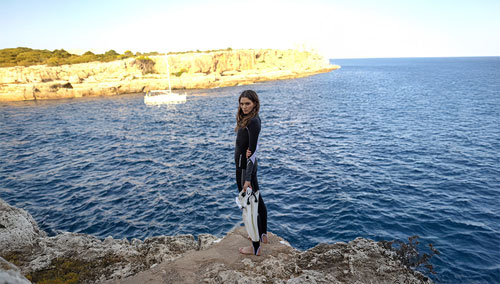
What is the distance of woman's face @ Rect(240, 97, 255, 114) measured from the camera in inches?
179

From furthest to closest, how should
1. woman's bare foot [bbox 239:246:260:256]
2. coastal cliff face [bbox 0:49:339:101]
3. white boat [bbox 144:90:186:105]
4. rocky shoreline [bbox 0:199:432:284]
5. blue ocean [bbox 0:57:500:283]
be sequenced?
1. coastal cliff face [bbox 0:49:339:101]
2. white boat [bbox 144:90:186:105]
3. blue ocean [bbox 0:57:500:283]
4. woman's bare foot [bbox 239:246:260:256]
5. rocky shoreline [bbox 0:199:432:284]

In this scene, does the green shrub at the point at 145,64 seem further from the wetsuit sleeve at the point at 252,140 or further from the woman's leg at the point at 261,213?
the wetsuit sleeve at the point at 252,140

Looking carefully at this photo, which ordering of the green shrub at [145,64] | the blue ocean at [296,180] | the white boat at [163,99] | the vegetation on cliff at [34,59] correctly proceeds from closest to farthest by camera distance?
the blue ocean at [296,180]
the white boat at [163,99]
the vegetation on cliff at [34,59]
the green shrub at [145,64]

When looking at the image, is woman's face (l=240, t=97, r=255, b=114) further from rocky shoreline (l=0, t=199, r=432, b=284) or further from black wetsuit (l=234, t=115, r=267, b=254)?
rocky shoreline (l=0, t=199, r=432, b=284)

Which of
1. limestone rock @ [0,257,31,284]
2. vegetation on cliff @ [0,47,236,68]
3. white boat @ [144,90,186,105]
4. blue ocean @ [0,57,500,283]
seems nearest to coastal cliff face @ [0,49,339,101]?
vegetation on cliff @ [0,47,236,68]

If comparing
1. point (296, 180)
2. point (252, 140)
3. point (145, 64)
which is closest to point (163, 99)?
point (145, 64)

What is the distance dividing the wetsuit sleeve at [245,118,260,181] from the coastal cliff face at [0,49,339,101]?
61.3 meters

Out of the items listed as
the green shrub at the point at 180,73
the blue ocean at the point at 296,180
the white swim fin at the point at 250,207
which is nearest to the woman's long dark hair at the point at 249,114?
the white swim fin at the point at 250,207

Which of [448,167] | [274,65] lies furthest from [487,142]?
[274,65]

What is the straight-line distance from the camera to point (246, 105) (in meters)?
4.58

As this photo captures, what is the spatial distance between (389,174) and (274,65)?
87.6m

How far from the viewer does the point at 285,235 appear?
8906mm

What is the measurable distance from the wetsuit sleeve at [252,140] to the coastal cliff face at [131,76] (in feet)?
201

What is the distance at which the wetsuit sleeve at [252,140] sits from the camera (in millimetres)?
4570
